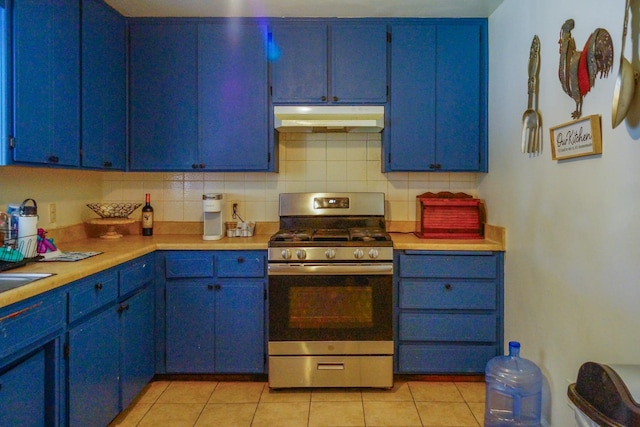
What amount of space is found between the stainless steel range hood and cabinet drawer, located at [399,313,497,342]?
51.4 inches

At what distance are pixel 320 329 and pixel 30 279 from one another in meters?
1.54

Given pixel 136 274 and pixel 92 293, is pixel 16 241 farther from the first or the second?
pixel 136 274

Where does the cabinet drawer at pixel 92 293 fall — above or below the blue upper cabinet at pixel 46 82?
below

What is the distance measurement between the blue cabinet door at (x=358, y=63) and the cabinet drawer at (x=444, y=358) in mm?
1699

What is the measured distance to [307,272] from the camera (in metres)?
2.51

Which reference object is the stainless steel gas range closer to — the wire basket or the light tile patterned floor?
the light tile patterned floor

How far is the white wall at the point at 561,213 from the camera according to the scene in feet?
4.98

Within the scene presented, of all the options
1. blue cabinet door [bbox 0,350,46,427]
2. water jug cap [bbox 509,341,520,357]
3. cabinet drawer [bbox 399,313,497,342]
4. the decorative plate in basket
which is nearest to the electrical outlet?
the decorative plate in basket

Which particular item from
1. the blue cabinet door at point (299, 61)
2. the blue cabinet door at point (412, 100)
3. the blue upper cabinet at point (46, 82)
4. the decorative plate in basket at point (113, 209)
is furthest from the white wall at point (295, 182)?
the blue upper cabinet at point (46, 82)

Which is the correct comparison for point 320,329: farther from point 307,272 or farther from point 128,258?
point 128,258

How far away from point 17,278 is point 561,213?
2.42 m

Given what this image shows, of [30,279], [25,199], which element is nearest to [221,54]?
[25,199]

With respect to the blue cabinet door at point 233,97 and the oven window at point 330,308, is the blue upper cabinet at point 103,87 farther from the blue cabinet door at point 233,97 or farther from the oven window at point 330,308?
Result: the oven window at point 330,308

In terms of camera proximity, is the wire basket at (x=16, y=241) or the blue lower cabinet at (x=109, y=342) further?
the wire basket at (x=16, y=241)
